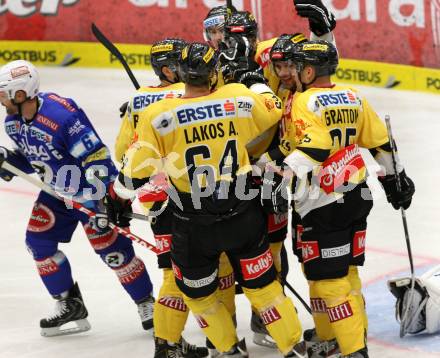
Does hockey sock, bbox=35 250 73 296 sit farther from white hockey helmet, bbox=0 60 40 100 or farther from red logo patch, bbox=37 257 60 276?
white hockey helmet, bbox=0 60 40 100

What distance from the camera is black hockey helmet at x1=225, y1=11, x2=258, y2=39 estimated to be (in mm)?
5738

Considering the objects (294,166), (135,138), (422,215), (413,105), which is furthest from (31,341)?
(413,105)

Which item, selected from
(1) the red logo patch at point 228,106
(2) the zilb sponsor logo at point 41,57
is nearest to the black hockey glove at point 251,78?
(1) the red logo patch at point 228,106

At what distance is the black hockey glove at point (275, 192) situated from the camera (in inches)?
200

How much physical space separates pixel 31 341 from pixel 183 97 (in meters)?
1.94

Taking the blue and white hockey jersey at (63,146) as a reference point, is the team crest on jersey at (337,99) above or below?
above

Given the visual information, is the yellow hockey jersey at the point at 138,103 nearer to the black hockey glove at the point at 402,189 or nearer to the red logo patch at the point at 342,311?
the black hockey glove at the point at 402,189

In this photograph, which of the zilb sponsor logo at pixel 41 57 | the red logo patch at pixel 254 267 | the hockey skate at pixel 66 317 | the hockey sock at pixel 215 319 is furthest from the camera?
the zilb sponsor logo at pixel 41 57

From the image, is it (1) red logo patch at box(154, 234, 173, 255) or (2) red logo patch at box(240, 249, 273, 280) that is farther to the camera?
(1) red logo patch at box(154, 234, 173, 255)

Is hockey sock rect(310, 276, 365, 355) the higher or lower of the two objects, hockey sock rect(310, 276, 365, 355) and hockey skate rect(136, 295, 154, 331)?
the higher

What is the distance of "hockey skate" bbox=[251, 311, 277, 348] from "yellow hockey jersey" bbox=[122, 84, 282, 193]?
1.15 meters

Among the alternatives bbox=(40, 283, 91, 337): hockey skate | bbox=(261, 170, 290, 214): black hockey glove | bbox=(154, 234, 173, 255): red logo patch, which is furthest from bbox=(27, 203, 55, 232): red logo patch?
bbox=(261, 170, 290, 214): black hockey glove

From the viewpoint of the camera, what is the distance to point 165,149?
500 centimetres

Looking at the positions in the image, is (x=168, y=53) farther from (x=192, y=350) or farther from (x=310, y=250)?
(x=192, y=350)
